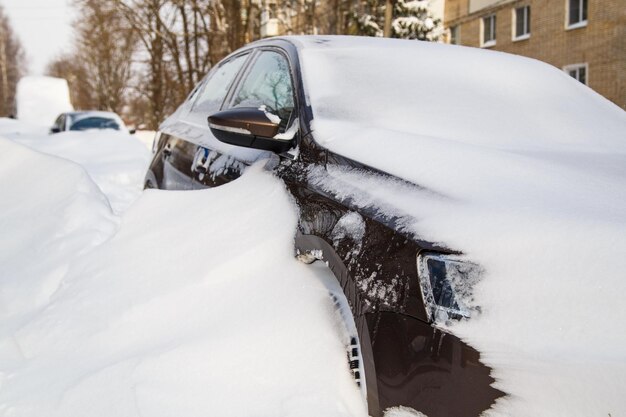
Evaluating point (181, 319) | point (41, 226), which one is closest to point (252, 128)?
point (181, 319)

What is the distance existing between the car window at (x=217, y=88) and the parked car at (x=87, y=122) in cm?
1029

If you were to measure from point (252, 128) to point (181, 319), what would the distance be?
2.38 feet

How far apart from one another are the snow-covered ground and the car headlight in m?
0.40

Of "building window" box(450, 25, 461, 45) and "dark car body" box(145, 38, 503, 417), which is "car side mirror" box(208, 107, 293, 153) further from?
"building window" box(450, 25, 461, 45)

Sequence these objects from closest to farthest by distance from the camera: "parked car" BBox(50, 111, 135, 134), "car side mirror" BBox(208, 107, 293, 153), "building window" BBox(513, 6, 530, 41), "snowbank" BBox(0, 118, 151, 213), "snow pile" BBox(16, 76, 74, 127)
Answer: "car side mirror" BBox(208, 107, 293, 153)
"snowbank" BBox(0, 118, 151, 213)
"parked car" BBox(50, 111, 135, 134)
"building window" BBox(513, 6, 530, 41)
"snow pile" BBox(16, 76, 74, 127)

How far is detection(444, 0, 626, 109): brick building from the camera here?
50.2ft

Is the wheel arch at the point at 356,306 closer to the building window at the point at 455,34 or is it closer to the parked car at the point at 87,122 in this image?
the parked car at the point at 87,122

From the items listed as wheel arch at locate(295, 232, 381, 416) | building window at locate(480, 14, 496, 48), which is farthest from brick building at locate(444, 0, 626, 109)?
wheel arch at locate(295, 232, 381, 416)

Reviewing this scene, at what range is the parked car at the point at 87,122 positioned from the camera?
13.4 m

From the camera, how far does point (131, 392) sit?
175 cm

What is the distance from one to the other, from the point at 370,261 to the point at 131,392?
87cm

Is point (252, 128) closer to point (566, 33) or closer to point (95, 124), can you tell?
point (95, 124)

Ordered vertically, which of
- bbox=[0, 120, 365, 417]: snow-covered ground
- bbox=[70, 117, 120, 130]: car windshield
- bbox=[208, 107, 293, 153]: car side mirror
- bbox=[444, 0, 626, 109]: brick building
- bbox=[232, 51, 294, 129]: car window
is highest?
bbox=[444, 0, 626, 109]: brick building

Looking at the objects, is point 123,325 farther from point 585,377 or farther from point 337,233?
point 585,377
